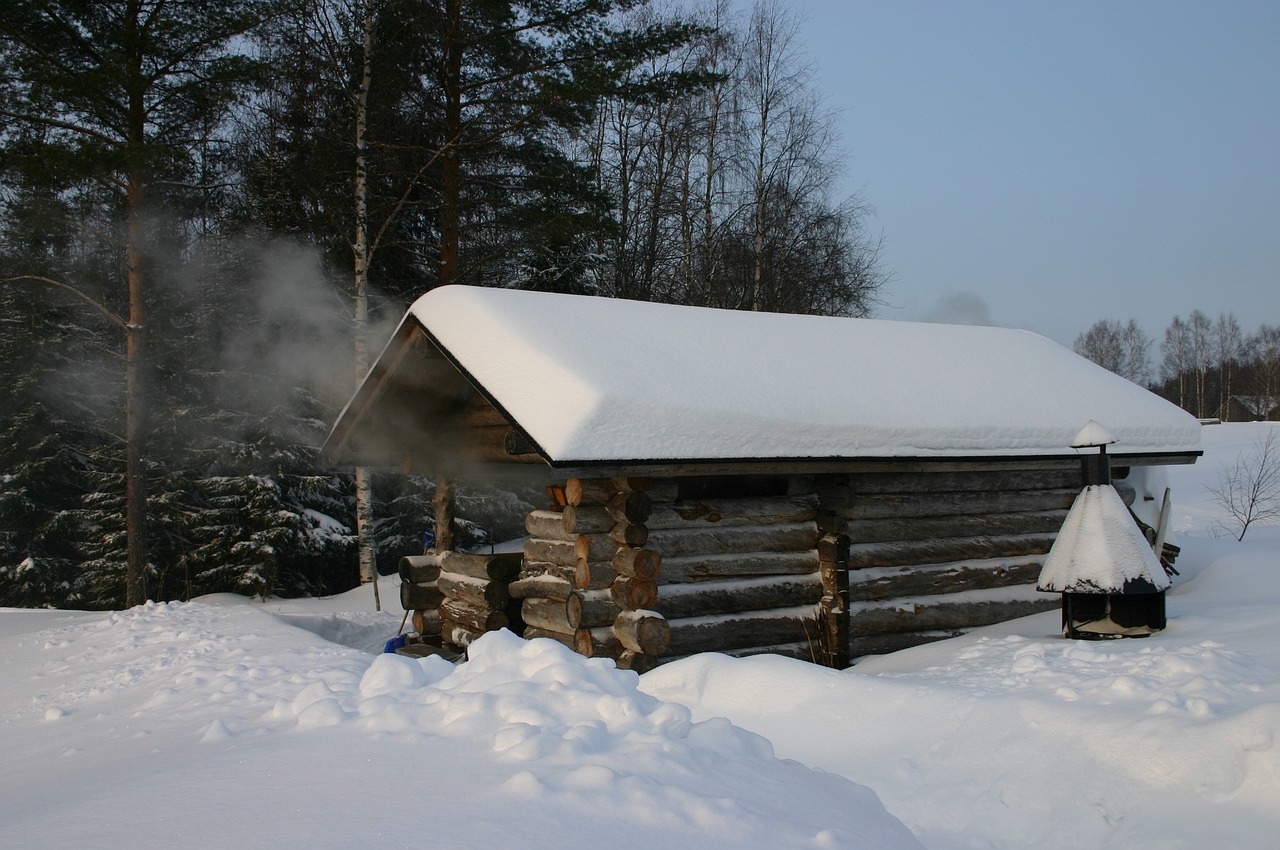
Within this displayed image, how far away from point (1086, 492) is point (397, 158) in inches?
457

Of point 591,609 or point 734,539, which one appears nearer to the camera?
point 591,609

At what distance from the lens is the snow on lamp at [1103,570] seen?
660 cm

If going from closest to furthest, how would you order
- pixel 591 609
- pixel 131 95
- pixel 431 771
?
pixel 431 771, pixel 591 609, pixel 131 95

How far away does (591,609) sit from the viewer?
21.9 ft

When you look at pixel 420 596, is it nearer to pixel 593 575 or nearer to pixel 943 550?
pixel 593 575

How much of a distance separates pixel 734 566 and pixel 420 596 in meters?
3.92

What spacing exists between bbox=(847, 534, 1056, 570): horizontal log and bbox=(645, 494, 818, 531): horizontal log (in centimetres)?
56

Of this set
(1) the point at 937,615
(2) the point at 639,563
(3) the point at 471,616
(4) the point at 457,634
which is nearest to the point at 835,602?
(1) the point at 937,615

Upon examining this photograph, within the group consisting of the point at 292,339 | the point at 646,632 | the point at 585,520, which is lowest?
the point at 646,632

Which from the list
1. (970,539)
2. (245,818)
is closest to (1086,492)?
(970,539)

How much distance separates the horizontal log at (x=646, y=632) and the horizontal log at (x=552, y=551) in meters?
0.65

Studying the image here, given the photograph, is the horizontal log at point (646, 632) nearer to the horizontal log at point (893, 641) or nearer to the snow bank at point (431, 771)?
the horizontal log at point (893, 641)

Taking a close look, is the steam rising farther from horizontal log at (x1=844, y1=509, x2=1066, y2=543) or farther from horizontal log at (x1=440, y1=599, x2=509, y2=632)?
horizontal log at (x1=844, y1=509, x2=1066, y2=543)

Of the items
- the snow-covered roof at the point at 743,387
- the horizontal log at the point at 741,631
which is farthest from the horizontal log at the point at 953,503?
the horizontal log at the point at 741,631
